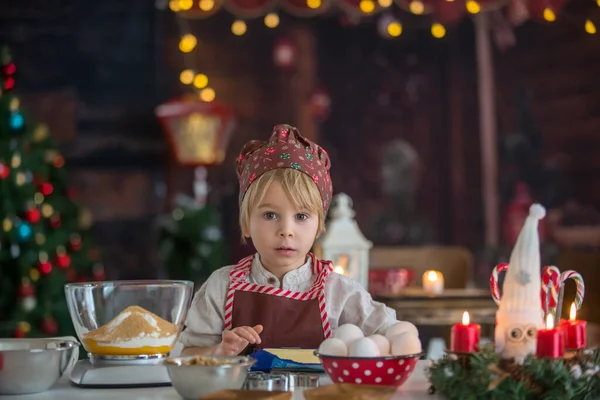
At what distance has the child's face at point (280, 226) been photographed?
2078mm

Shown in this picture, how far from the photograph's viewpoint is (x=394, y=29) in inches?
294

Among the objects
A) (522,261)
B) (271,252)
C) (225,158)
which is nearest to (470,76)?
(225,158)

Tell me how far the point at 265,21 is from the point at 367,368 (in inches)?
246

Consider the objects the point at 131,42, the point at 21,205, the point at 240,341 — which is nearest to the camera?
the point at 240,341

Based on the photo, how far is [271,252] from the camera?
210cm

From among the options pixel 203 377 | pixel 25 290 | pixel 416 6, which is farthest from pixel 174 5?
pixel 203 377

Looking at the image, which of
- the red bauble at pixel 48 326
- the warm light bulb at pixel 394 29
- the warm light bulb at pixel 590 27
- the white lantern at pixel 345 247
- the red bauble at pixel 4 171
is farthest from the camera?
the warm light bulb at pixel 394 29

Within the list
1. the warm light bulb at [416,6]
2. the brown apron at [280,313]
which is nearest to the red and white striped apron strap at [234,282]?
the brown apron at [280,313]

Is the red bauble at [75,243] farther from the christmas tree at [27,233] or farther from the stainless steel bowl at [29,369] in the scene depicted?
the stainless steel bowl at [29,369]

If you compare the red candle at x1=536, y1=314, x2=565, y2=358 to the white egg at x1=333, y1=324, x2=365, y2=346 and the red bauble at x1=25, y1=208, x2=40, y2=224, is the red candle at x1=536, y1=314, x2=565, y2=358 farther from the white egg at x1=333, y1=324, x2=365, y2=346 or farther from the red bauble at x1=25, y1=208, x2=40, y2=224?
the red bauble at x1=25, y1=208, x2=40, y2=224

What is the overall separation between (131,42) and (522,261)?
20.5 feet

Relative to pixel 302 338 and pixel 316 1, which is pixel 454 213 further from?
pixel 302 338

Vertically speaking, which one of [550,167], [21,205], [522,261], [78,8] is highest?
[78,8]

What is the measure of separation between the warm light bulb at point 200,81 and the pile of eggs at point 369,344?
5.97m
